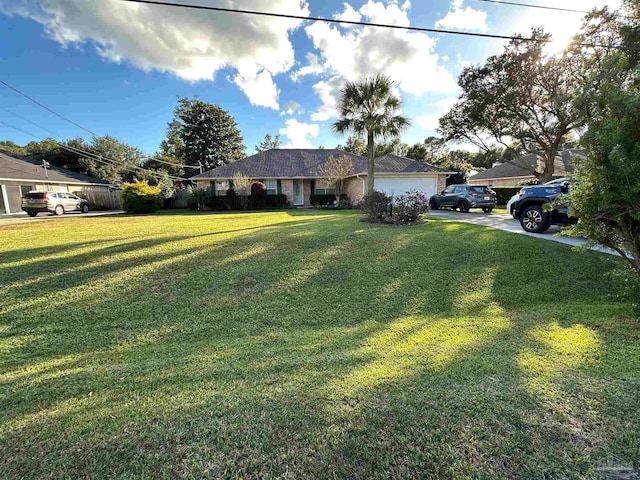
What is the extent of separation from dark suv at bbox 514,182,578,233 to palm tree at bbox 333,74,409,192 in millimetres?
7764

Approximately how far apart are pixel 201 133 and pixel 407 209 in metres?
38.6

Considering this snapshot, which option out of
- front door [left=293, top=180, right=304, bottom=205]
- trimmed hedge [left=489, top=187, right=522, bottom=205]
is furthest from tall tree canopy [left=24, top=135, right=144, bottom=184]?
trimmed hedge [left=489, top=187, right=522, bottom=205]

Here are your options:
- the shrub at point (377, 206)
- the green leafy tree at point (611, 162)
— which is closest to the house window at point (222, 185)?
the shrub at point (377, 206)

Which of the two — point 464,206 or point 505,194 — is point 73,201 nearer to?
point 464,206

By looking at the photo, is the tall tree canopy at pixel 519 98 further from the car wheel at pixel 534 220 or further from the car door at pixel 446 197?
the car wheel at pixel 534 220

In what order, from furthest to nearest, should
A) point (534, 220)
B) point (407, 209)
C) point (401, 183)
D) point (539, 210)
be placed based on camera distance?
1. point (401, 183)
2. point (407, 209)
3. point (534, 220)
4. point (539, 210)

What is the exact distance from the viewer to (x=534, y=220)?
27.2 ft

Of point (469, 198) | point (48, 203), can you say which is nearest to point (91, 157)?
point (48, 203)

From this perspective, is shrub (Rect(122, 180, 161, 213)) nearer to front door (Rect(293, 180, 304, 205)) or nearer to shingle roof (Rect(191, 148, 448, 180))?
shingle roof (Rect(191, 148, 448, 180))

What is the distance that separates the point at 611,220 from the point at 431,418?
3.66 metres

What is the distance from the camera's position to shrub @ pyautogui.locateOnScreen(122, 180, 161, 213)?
736 inches

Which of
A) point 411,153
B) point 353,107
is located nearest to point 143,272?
point 353,107

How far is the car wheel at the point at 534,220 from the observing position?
805 centimetres

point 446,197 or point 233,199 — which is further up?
point 233,199
